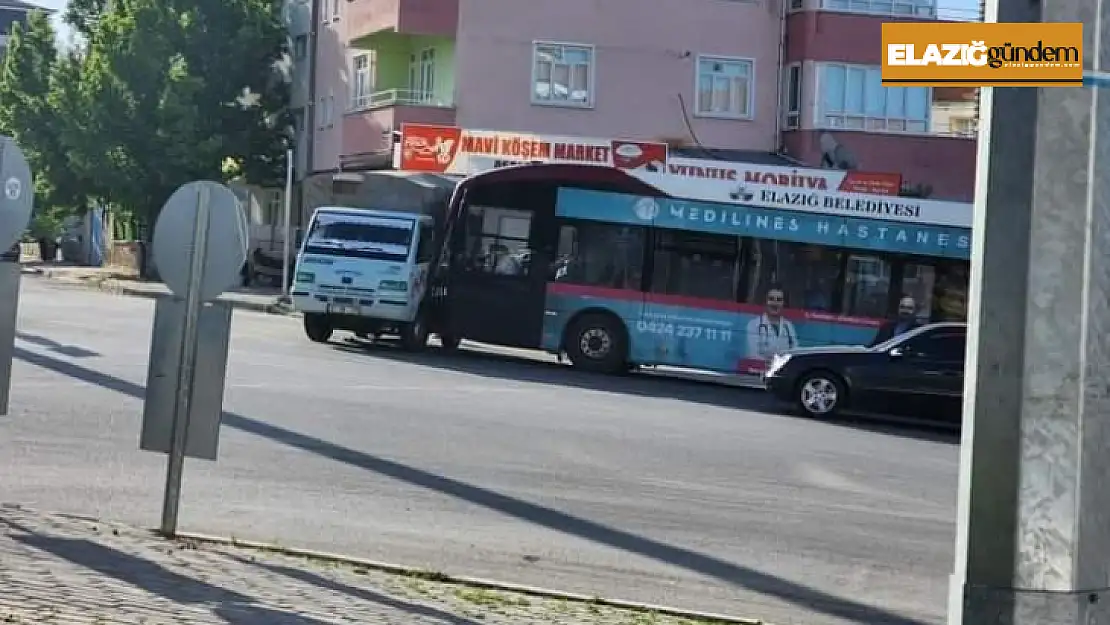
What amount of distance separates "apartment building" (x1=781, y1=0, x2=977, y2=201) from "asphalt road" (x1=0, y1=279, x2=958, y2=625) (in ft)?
63.3

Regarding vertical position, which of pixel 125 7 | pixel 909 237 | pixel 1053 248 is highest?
pixel 125 7

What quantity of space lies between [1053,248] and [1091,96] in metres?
0.41

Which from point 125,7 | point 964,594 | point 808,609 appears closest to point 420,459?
point 808,609

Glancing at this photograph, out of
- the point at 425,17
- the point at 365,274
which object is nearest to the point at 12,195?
the point at 365,274

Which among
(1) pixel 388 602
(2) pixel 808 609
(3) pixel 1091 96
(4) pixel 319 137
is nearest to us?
(3) pixel 1091 96

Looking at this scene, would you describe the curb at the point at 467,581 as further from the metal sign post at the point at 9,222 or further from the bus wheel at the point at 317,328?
the bus wheel at the point at 317,328

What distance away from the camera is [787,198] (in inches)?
1024

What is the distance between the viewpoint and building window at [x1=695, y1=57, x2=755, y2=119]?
136ft

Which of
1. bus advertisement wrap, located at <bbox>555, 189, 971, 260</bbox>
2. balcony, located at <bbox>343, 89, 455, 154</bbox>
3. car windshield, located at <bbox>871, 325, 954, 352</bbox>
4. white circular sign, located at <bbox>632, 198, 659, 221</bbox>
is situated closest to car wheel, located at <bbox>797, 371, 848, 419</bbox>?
car windshield, located at <bbox>871, 325, 954, 352</bbox>

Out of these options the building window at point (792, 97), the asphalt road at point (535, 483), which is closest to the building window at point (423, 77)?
the building window at point (792, 97)

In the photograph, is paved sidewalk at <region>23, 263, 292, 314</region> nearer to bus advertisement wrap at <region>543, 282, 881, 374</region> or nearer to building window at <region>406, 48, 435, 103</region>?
building window at <region>406, 48, 435, 103</region>

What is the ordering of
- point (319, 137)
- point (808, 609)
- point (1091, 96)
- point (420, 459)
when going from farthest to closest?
Result: 1. point (319, 137)
2. point (420, 459)
3. point (808, 609)
4. point (1091, 96)

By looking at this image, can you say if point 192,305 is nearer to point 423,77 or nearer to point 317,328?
point 317,328

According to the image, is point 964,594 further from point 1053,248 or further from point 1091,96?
point 1091,96
